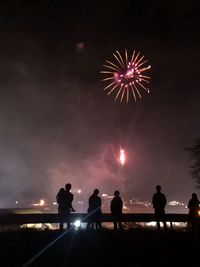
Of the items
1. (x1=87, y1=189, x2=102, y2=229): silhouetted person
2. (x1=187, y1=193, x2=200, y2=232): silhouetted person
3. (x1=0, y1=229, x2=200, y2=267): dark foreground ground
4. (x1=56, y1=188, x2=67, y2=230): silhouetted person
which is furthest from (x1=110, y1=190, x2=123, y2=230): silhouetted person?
(x1=187, y1=193, x2=200, y2=232): silhouetted person

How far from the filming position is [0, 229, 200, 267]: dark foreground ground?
333 inches

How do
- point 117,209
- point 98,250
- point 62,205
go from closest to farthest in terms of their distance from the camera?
point 98,250 → point 62,205 → point 117,209

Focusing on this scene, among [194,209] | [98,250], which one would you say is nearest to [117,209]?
[194,209]

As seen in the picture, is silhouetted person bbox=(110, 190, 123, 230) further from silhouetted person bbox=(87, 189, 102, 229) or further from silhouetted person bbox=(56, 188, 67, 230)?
silhouetted person bbox=(56, 188, 67, 230)

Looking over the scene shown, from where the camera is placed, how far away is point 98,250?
984 cm

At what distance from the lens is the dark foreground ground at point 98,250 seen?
27.7 feet

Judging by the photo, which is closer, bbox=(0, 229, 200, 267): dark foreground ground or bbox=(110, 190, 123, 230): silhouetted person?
bbox=(0, 229, 200, 267): dark foreground ground

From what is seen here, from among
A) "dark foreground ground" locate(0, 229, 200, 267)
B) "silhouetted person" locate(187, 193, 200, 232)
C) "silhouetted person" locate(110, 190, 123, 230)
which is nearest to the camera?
"dark foreground ground" locate(0, 229, 200, 267)

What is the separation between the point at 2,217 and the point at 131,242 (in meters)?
8.62

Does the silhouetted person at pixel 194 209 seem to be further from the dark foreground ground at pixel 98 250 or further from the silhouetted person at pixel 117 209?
the silhouetted person at pixel 117 209

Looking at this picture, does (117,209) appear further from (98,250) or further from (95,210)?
(98,250)

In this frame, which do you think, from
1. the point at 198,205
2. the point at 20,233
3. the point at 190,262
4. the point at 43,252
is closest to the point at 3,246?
the point at 43,252

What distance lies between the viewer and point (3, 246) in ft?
35.1

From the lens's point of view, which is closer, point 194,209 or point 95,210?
point 194,209
